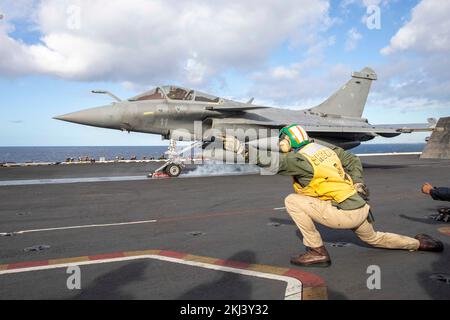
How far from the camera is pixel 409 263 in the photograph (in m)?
4.49

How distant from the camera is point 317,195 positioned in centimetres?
464

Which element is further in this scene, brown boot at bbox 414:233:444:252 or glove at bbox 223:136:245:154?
brown boot at bbox 414:233:444:252

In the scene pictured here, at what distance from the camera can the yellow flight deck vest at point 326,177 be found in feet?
14.7

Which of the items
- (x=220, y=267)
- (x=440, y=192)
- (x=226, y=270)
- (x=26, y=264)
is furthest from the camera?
(x=440, y=192)

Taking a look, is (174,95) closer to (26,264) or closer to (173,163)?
(173,163)

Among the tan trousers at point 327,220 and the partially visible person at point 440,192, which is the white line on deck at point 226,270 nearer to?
the tan trousers at point 327,220

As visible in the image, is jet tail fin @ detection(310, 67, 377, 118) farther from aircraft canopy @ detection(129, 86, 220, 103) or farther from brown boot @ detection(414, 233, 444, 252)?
brown boot @ detection(414, 233, 444, 252)

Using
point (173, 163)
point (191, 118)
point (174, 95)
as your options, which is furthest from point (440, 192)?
point (173, 163)

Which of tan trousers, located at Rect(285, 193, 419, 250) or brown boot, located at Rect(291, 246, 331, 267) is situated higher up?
tan trousers, located at Rect(285, 193, 419, 250)

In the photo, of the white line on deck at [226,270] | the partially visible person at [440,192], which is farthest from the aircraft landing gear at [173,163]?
the partially visible person at [440,192]

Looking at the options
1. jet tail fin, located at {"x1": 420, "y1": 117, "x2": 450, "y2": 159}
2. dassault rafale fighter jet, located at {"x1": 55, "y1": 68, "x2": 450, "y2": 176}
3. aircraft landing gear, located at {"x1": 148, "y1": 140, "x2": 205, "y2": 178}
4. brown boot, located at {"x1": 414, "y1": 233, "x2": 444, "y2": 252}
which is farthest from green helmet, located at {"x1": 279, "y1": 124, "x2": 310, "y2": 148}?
jet tail fin, located at {"x1": 420, "y1": 117, "x2": 450, "y2": 159}

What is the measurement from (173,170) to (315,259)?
13225 mm

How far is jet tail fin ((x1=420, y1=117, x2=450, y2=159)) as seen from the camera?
3559cm
